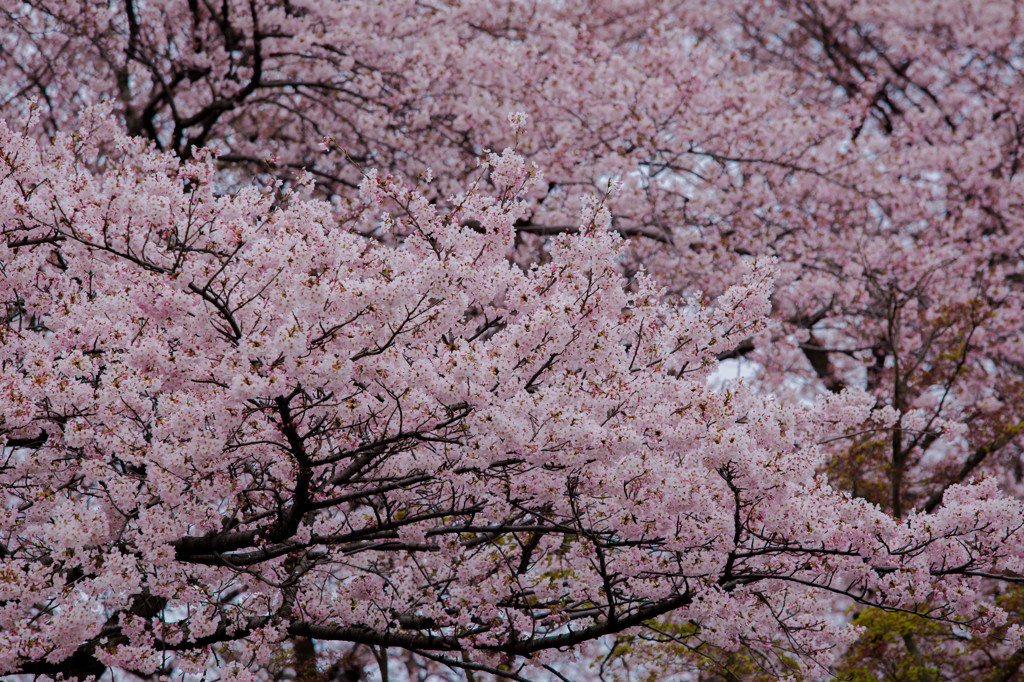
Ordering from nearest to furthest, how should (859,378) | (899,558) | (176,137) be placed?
(899,558) < (176,137) < (859,378)

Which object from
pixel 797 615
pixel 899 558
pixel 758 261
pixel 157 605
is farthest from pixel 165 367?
pixel 797 615

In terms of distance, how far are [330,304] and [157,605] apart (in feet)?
11.3

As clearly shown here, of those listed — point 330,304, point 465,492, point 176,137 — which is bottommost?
point 465,492

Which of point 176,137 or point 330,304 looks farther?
point 176,137

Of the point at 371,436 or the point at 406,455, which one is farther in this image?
the point at 371,436

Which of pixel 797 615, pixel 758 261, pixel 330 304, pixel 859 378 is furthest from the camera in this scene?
pixel 859 378

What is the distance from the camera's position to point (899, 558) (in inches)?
237

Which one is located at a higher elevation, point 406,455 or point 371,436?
point 371,436

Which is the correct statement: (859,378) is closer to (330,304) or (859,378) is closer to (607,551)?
(607,551)

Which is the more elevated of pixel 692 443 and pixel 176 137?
pixel 176 137

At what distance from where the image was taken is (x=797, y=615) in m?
7.74

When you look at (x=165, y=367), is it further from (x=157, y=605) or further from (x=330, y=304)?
(x=157, y=605)

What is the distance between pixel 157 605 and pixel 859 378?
12.3 meters

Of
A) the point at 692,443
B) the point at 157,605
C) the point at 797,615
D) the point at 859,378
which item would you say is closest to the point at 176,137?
the point at 157,605
